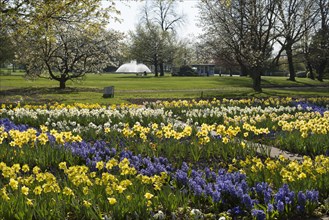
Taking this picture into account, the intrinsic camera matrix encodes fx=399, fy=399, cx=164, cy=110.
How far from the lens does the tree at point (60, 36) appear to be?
16.7 metres

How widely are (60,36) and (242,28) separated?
12.3 meters

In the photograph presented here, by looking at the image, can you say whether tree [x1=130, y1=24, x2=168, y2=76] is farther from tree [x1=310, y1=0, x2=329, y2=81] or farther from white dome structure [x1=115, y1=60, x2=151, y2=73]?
tree [x1=310, y1=0, x2=329, y2=81]

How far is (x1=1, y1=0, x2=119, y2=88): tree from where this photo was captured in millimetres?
16672

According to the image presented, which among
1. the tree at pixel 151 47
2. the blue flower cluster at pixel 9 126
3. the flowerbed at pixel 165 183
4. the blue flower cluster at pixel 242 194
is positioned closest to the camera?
the flowerbed at pixel 165 183

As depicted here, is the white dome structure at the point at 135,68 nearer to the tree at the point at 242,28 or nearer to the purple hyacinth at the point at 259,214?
the tree at the point at 242,28

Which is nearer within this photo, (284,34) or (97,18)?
(97,18)

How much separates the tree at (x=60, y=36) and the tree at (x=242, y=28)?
753 centimetres

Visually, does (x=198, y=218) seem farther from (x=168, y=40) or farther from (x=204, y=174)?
(x=168, y=40)

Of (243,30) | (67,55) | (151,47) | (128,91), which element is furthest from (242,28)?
(151,47)

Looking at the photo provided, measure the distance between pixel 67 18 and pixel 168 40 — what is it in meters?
50.9

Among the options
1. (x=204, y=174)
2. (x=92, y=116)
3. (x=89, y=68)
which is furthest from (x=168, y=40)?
(x=204, y=174)

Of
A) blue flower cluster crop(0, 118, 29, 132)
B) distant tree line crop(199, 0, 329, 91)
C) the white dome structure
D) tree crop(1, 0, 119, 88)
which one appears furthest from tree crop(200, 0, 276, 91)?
the white dome structure

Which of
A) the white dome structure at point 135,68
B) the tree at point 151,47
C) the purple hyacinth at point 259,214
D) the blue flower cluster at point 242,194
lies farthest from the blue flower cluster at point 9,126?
the white dome structure at point 135,68

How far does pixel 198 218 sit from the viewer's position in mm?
4082
